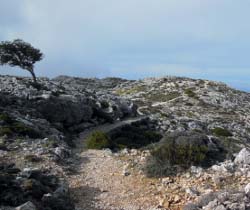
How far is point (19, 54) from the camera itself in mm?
56625

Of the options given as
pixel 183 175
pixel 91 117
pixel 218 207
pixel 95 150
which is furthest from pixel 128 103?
pixel 218 207

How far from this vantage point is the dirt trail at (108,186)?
1861 centimetres

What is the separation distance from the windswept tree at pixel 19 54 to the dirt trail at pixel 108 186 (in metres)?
32.5

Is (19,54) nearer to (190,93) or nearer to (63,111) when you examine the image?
(63,111)

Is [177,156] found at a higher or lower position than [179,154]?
lower

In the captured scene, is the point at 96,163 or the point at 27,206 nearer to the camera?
the point at 27,206

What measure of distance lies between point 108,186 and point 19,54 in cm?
3894

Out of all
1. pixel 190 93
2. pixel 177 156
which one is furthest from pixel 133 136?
pixel 190 93

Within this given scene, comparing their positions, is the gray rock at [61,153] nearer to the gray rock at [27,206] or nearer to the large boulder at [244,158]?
the gray rock at [27,206]

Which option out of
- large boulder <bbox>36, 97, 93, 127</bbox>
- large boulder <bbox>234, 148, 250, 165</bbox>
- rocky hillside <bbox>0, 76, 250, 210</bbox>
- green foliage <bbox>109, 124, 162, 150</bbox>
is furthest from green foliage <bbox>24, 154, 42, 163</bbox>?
large boulder <bbox>36, 97, 93, 127</bbox>

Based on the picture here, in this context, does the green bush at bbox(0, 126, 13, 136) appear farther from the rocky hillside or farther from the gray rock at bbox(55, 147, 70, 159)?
the gray rock at bbox(55, 147, 70, 159)

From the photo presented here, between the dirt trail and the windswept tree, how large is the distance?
1279 inches

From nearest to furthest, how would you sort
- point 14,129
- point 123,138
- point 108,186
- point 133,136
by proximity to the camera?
point 108,186 < point 14,129 < point 123,138 < point 133,136

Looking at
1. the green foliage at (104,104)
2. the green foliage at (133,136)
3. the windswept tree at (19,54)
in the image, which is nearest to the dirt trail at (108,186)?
the green foliage at (133,136)
